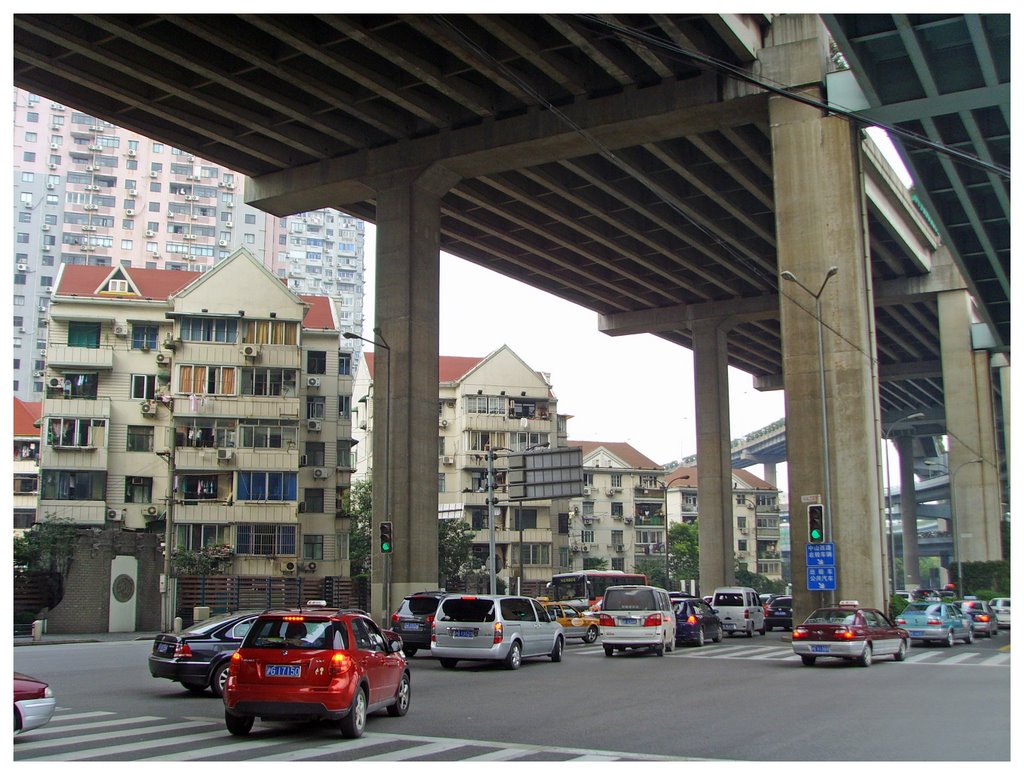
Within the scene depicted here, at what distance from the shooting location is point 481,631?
2347 centimetres

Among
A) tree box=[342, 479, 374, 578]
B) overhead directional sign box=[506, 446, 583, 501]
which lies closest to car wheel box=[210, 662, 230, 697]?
overhead directional sign box=[506, 446, 583, 501]

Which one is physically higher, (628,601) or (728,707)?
(628,601)

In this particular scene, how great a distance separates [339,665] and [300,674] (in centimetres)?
45

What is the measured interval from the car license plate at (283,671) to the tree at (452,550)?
176ft

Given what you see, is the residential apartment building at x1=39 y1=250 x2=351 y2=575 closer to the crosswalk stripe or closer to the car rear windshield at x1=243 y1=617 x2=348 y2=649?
the crosswalk stripe

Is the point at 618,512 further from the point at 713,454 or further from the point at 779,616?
the point at 779,616

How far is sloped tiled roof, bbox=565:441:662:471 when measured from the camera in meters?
103

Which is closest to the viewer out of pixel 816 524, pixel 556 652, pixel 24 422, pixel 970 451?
pixel 556 652

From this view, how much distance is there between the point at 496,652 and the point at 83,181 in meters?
109

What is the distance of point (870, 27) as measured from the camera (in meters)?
28.8

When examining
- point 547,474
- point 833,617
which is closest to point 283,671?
point 833,617

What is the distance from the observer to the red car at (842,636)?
23953 mm

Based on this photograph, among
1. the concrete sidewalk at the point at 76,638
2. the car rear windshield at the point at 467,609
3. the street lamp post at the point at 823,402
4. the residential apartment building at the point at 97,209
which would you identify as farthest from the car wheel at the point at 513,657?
the residential apartment building at the point at 97,209

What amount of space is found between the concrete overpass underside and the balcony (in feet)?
50.5
